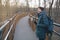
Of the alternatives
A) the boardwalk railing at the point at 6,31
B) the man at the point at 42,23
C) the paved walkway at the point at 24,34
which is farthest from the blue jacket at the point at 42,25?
the paved walkway at the point at 24,34

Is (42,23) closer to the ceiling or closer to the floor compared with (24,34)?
Result: closer to the ceiling

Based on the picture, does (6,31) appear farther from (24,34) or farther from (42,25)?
(24,34)

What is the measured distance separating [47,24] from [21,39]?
4.21 metres

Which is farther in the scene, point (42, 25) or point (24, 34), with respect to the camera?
point (24, 34)

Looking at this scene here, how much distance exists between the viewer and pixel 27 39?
35.2ft

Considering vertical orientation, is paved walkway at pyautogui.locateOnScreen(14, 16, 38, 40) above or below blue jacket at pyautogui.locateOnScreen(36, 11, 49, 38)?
below

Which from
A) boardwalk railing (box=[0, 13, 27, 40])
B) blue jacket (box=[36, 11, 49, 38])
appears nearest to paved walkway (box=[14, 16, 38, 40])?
boardwalk railing (box=[0, 13, 27, 40])

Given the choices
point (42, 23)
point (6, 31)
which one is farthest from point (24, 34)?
point (42, 23)

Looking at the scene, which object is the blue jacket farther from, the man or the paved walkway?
the paved walkway

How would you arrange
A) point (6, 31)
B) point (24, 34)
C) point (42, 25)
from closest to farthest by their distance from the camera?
point (42, 25), point (6, 31), point (24, 34)

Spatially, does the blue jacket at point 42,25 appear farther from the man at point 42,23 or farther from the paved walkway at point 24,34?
the paved walkway at point 24,34

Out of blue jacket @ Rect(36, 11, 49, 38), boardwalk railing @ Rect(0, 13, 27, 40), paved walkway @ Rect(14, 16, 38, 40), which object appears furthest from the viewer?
paved walkway @ Rect(14, 16, 38, 40)

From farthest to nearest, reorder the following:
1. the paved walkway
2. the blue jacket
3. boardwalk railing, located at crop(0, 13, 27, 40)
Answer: the paved walkway < the blue jacket < boardwalk railing, located at crop(0, 13, 27, 40)

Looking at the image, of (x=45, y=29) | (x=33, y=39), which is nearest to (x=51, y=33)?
(x=45, y=29)
